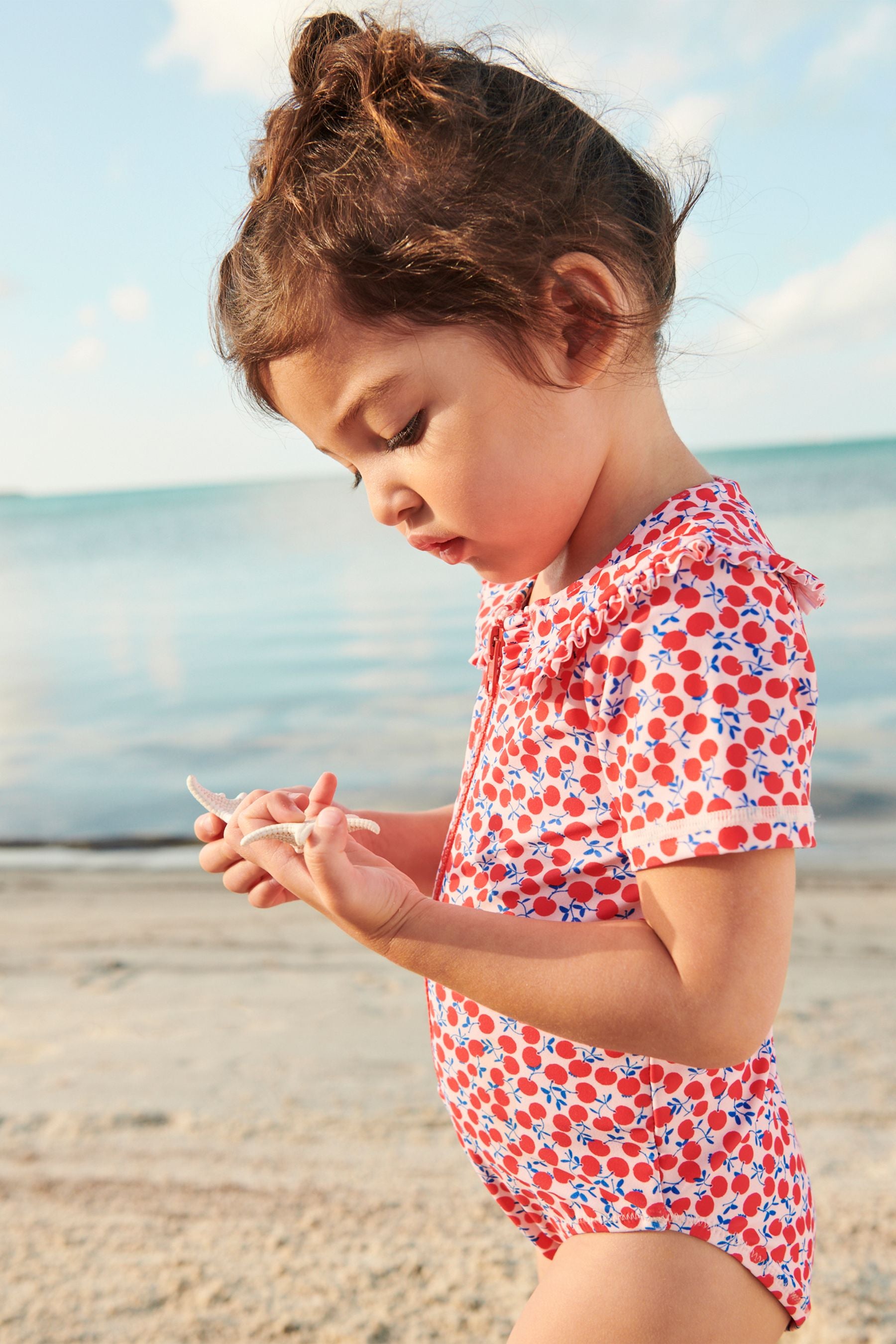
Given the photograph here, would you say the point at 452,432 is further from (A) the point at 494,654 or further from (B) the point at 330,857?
(B) the point at 330,857

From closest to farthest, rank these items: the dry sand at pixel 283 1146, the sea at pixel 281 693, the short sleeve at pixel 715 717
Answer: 1. the short sleeve at pixel 715 717
2. the dry sand at pixel 283 1146
3. the sea at pixel 281 693

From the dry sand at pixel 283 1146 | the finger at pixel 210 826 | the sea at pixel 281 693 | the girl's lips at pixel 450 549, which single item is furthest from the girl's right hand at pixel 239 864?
the sea at pixel 281 693

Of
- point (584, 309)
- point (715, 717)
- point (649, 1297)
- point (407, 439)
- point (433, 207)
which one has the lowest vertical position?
point (649, 1297)

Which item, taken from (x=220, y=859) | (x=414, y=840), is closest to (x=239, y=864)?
(x=220, y=859)

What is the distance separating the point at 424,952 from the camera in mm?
1345

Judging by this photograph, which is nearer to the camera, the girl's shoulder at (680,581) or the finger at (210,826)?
the girl's shoulder at (680,581)

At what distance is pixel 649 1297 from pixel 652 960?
0.45m

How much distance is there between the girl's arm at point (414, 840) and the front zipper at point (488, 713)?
190 millimetres

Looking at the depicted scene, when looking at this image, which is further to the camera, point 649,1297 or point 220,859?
point 220,859

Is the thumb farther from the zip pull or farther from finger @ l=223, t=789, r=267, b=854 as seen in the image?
the zip pull

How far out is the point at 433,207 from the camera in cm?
141

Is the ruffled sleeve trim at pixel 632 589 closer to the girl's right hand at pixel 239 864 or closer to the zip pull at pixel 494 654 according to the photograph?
the zip pull at pixel 494 654

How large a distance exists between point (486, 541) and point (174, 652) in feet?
39.6

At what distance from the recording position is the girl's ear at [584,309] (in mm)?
1403
